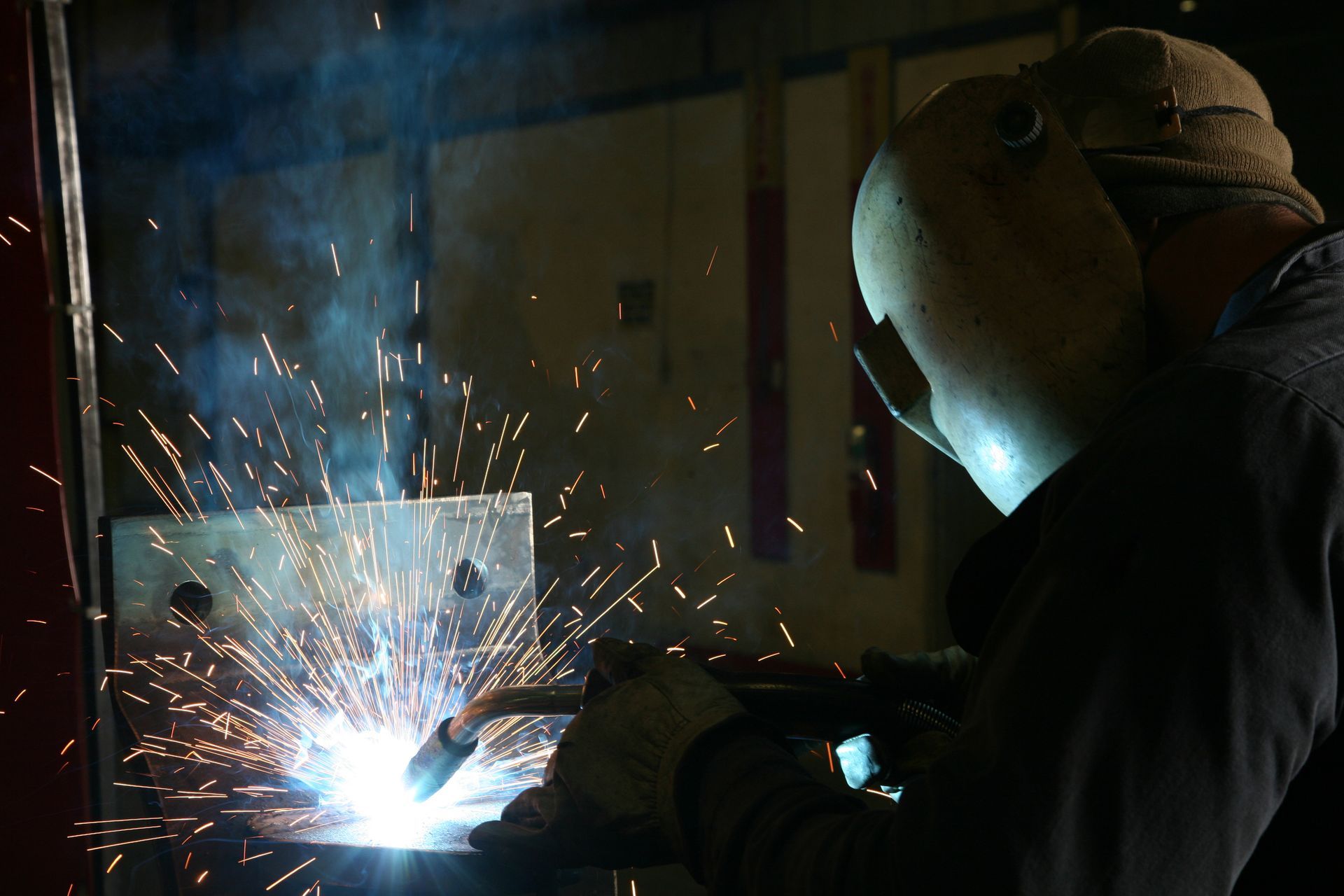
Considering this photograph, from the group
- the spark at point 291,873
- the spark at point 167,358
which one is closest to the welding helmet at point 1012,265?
the spark at point 291,873

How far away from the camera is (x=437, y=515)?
5.01ft

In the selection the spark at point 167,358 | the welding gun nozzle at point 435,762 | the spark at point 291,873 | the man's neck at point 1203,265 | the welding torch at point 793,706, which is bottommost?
the spark at point 291,873

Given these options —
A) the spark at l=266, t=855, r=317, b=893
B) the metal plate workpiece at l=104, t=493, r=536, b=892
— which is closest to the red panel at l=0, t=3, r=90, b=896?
the metal plate workpiece at l=104, t=493, r=536, b=892

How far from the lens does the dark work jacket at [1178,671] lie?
1.97ft

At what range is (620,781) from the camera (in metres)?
0.97

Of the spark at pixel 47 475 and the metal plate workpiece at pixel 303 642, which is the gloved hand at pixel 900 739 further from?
the spark at pixel 47 475

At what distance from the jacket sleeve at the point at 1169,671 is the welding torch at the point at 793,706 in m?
0.43

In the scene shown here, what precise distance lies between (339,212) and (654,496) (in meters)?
2.35

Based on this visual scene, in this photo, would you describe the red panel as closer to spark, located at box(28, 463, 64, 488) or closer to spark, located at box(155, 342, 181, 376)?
spark, located at box(28, 463, 64, 488)

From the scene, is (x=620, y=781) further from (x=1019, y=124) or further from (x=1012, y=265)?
(x=1019, y=124)

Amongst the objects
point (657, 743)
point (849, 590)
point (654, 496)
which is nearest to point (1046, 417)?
point (657, 743)

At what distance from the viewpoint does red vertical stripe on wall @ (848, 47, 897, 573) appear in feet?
12.5

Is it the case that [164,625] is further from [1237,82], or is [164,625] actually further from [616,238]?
[616,238]

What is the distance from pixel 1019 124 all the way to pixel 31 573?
150 centimetres
